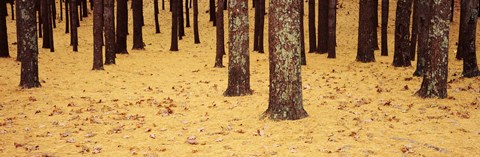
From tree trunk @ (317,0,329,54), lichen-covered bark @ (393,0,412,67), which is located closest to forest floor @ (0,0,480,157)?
lichen-covered bark @ (393,0,412,67)

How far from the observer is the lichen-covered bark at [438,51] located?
11.1m

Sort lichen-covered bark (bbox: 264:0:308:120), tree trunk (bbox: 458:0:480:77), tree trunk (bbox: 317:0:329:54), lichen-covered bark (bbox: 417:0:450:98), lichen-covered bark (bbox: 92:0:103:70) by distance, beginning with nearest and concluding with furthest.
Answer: lichen-covered bark (bbox: 264:0:308:120)
lichen-covered bark (bbox: 417:0:450:98)
tree trunk (bbox: 458:0:480:77)
lichen-covered bark (bbox: 92:0:103:70)
tree trunk (bbox: 317:0:329:54)

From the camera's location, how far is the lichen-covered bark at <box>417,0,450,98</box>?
11070 mm

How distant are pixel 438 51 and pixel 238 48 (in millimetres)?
5074

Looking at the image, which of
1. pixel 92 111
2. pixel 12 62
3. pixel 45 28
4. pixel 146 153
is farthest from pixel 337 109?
pixel 45 28

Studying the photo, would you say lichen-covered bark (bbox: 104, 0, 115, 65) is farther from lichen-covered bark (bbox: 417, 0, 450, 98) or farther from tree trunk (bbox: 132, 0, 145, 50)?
lichen-covered bark (bbox: 417, 0, 450, 98)

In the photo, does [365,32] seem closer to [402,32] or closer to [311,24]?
[402,32]

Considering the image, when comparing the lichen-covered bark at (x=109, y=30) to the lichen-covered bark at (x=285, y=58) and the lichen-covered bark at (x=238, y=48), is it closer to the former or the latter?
the lichen-covered bark at (x=238, y=48)

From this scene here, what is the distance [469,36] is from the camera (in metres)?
14.6

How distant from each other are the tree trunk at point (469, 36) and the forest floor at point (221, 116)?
1.74 ft

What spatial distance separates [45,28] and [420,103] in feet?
77.1

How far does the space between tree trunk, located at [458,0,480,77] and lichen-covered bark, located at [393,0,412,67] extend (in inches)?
112

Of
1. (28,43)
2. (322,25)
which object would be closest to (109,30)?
(28,43)

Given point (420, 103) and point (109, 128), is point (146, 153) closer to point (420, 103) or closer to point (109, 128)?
point (109, 128)
